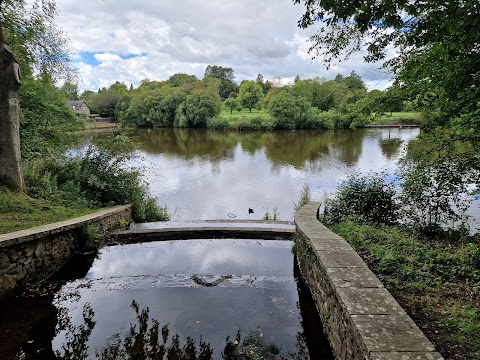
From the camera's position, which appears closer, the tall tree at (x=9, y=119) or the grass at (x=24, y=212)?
the grass at (x=24, y=212)

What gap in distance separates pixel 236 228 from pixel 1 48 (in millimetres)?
6942

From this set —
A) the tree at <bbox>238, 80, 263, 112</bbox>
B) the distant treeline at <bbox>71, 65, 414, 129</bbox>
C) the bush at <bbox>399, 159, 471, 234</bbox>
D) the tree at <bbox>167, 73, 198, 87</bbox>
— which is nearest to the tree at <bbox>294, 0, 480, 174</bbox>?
the bush at <bbox>399, 159, 471, 234</bbox>

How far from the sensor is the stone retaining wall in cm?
262

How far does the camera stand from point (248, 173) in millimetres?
22484

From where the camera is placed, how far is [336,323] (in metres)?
3.67

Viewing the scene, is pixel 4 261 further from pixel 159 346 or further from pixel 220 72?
pixel 220 72

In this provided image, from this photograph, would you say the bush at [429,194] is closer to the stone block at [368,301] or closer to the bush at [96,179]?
the stone block at [368,301]

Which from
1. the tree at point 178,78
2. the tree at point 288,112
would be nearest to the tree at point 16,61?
the tree at point 288,112

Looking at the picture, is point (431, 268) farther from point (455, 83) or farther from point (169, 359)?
point (169, 359)

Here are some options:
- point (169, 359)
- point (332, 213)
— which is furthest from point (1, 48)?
point (332, 213)

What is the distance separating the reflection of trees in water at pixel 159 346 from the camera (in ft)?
12.5

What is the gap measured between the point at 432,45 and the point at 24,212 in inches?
352

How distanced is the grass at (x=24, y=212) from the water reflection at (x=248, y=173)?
4.43m

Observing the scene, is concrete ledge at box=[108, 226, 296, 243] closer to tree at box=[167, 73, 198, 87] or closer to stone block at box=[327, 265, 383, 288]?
stone block at box=[327, 265, 383, 288]
